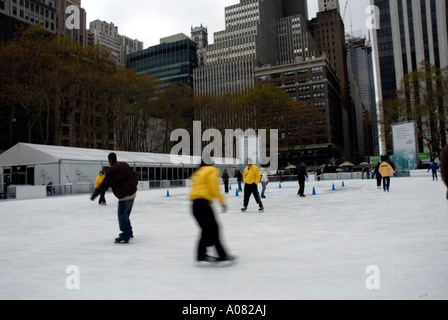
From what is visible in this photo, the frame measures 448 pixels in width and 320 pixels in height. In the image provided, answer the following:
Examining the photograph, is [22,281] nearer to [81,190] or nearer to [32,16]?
[81,190]

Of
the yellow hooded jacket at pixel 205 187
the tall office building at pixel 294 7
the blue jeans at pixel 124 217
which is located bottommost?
the blue jeans at pixel 124 217

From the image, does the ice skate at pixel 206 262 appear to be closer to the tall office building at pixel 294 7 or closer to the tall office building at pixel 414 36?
the tall office building at pixel 414 36

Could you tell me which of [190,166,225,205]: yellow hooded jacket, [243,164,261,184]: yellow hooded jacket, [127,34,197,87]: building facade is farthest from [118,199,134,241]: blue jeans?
[127,34,197,87]: building facade

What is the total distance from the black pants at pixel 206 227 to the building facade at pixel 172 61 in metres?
107

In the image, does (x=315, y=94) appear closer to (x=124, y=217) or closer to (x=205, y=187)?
(x=124, y=217)

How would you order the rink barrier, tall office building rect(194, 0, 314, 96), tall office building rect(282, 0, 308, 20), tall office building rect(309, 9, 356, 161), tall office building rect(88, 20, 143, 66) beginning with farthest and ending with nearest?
tall office building rect(88, 20, 143, 66) < tall office building rect(282, 0, 308, 20) < tall office building rect(309, 9, 356, 161) < tall office building rect(194, 0, 314, 96) < the rink barrier

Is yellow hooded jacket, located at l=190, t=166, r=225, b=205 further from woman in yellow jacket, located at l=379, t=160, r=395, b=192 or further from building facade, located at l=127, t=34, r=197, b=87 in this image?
building facade, located at l=127, t=34, r=197, b=87

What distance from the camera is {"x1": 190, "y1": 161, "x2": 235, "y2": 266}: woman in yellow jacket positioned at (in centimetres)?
397

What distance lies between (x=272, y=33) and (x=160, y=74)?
44175 millimetres

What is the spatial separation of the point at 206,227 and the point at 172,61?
371ft

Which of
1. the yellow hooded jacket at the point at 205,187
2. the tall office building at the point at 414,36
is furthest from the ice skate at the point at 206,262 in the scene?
the tall office building at the point at 414,36

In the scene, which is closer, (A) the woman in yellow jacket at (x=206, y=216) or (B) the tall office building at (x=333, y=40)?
(A) the woman in yellow jacket at (x=206, y=216)

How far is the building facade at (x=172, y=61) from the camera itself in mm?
108375
